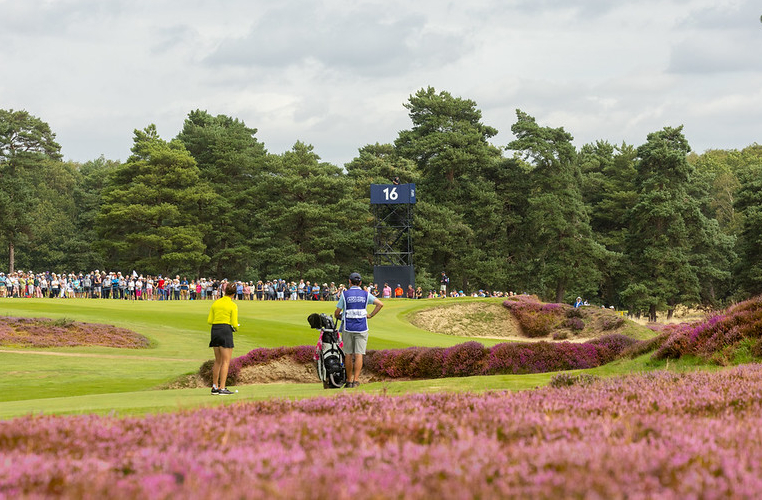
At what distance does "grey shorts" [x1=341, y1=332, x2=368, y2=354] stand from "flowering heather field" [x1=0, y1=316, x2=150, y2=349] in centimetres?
1656

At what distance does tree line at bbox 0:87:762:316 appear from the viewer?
260 feet

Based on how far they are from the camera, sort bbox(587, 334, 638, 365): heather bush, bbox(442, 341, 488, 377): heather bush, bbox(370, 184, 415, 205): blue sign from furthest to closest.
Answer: bbox(370, 184, 415, 205): blue sign, bbox(587, 334, 638, 365): heather bush, bbox(442, 341, 488, 377): heather bush

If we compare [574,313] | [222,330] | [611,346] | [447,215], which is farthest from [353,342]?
[447,215]

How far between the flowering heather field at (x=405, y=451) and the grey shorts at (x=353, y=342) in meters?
6.68

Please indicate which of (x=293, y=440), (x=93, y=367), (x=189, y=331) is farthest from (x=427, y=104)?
(x=293, y=440)

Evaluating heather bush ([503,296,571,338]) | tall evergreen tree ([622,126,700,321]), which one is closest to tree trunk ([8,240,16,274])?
heather bush ([503,296,571,338])

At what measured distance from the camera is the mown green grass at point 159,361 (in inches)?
473

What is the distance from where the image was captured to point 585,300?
86000mm

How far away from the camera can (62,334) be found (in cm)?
2956

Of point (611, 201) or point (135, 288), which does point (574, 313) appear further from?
point (611, 201)

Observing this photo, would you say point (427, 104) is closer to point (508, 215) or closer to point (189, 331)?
point (508, 215)

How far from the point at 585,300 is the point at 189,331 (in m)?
61.1

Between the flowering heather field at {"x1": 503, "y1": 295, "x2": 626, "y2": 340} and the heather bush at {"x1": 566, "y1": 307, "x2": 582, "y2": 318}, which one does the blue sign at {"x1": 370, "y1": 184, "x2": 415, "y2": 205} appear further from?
the heather bush at {"x1": 566, "y1": 307, "x2": 582, "y2": 318}

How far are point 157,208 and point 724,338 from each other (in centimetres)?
7374
